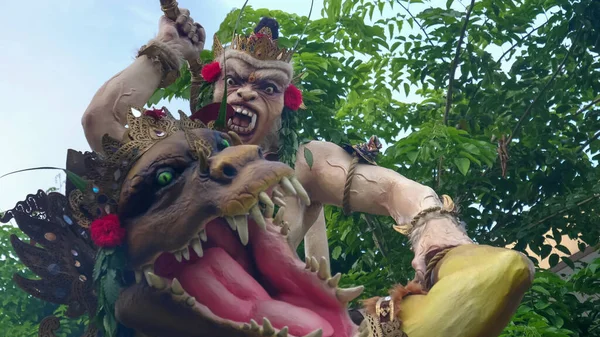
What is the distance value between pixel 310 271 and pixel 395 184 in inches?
26.6

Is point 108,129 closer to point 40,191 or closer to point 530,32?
point 40,191

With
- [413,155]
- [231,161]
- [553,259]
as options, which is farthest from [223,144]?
[553,259]

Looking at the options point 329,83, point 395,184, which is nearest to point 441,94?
point 329,83

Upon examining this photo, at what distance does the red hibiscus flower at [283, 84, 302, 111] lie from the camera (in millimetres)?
2580

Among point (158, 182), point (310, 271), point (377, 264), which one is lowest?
point (377, 264)

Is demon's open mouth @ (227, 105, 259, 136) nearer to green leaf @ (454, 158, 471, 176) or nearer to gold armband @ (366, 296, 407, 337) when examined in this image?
gold armband @ (366, 296, 407, 337)

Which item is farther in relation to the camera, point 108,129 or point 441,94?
point 441,94

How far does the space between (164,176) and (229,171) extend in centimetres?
17

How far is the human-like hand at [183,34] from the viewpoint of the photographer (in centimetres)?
241

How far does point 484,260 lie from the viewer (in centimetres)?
187

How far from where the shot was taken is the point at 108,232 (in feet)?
5.80

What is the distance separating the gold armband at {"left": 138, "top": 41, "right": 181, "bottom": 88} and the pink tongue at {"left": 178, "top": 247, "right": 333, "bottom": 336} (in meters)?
0.81

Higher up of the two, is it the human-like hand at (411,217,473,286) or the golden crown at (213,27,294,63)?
the golden crown at (213,27,294,63)

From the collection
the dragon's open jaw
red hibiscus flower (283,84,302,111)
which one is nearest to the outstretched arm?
red hibiscus flower (283,84,302,111)
